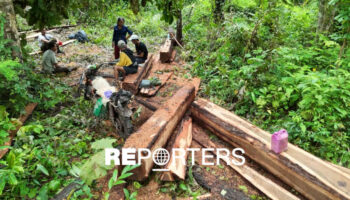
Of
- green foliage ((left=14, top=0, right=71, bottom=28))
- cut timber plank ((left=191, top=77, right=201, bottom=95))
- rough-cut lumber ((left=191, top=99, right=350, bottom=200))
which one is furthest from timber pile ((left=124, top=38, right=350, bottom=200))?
green foliage ((left=14, top=0, right=71, bottom=28))

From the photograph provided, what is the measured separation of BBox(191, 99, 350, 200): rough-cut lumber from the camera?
275cm

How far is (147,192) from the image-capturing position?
309cm

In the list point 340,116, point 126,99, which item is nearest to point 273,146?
point 340,116

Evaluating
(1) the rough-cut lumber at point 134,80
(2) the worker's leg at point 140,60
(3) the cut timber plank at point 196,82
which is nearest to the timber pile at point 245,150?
(3) the cut timber plank at point 196,82

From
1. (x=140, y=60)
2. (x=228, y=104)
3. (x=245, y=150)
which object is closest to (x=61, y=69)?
(x=140, y=60)

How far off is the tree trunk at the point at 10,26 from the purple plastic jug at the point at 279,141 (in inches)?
Result: 190

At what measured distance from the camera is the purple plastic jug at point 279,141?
10.2 ft

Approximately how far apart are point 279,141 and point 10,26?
5023 mm

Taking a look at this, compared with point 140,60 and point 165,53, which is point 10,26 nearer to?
point 140,60

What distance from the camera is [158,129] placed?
3.48 meters

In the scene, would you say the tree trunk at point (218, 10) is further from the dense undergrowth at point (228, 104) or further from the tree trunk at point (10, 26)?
the tree trunk at point (10, 26)

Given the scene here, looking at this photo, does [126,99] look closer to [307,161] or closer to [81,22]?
[307,161]

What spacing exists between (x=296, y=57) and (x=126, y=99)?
3.61 meters

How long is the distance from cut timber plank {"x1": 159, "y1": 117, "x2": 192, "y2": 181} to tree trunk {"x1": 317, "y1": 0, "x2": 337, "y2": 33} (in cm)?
439
